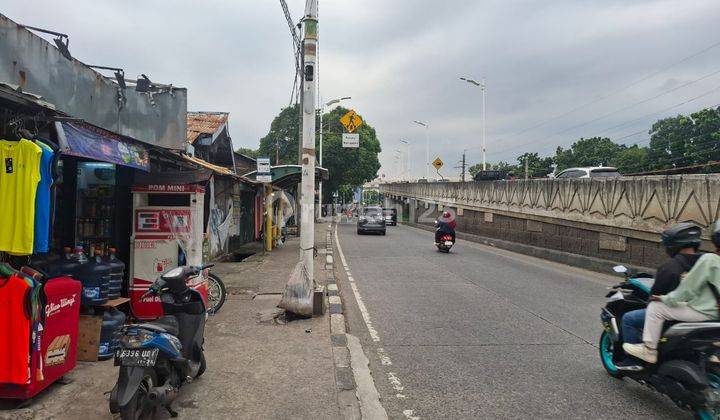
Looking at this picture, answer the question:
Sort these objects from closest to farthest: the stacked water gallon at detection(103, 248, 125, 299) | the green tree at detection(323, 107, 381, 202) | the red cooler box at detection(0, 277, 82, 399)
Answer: the red cooler box at detection(0, 277, 82, 399) → the stacked water gallon at detection(103, 248, 125, 299) → the green tree at detection(323, 107, 381, 202)

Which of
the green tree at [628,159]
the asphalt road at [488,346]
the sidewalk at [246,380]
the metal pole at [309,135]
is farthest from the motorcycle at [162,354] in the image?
the green tree at [628,159]

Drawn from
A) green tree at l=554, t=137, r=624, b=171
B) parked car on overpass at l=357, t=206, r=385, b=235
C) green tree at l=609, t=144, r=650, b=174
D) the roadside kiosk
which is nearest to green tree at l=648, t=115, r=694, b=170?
green tree at l=609, t=144, r=650, b=174

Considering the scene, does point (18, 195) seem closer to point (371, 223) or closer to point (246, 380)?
point (246, 380)

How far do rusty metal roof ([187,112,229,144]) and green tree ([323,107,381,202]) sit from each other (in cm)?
2298

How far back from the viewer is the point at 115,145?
18.6ft

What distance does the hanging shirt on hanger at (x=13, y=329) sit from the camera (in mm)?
3910

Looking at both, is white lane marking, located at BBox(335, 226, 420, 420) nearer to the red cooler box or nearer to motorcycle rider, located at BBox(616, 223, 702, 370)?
motorcycle rider, located at BBox(616, 223, 702, 370)

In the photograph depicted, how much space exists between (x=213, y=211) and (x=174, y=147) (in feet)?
18.2

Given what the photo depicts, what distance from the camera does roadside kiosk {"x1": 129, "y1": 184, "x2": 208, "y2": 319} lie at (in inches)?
264

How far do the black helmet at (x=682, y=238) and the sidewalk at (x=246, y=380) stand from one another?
3328 mm

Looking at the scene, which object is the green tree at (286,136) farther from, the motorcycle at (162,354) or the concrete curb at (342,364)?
the motorcycle at (162,354)

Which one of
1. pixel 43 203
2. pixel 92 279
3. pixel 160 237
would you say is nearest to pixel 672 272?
pixel 43 203

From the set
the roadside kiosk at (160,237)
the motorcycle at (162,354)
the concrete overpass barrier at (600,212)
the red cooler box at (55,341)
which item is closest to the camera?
the motorcycle at (162,354)

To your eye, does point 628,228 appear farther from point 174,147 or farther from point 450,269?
point 174,147
